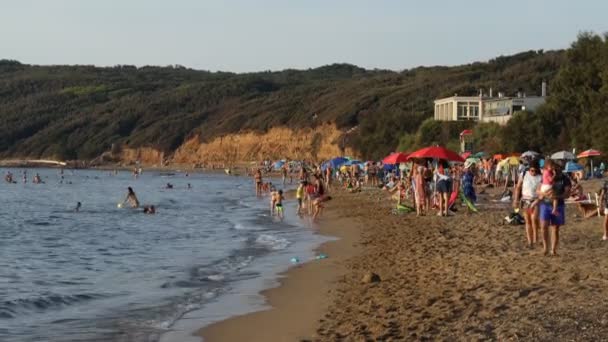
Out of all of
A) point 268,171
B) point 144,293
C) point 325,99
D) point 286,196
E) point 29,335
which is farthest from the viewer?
point 325,99

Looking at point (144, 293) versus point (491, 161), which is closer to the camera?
point (144, 293)

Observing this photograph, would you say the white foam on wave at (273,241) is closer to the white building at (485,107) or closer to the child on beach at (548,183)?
the child on beach at (548,183)

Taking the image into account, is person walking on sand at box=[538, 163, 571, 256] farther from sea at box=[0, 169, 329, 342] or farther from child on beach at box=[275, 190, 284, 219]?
child on beach at box=[275, 190, 284, 219]

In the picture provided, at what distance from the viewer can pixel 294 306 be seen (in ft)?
34.6

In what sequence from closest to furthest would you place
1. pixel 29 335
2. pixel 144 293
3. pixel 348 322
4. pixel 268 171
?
Answer: pixel 348 322 → pixel 29 335 → pixel 144 293 → pixel 268 171

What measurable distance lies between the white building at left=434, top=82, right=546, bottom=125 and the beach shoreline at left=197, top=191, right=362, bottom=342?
4008cm

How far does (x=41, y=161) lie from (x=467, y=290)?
375 feet

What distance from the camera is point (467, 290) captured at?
9734mm

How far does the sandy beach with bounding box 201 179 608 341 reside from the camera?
769 centimetres

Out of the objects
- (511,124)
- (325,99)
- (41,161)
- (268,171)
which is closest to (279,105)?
(325,99)

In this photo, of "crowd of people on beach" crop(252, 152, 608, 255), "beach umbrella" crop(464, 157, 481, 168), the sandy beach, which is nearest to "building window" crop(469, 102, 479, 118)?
"crowd of people on beach" crop(252, 152, 608, 255)

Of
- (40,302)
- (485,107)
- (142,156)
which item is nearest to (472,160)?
(485,107)

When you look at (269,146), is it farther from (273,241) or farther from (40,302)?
(40,302)

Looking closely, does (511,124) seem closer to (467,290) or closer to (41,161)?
(467,290)
